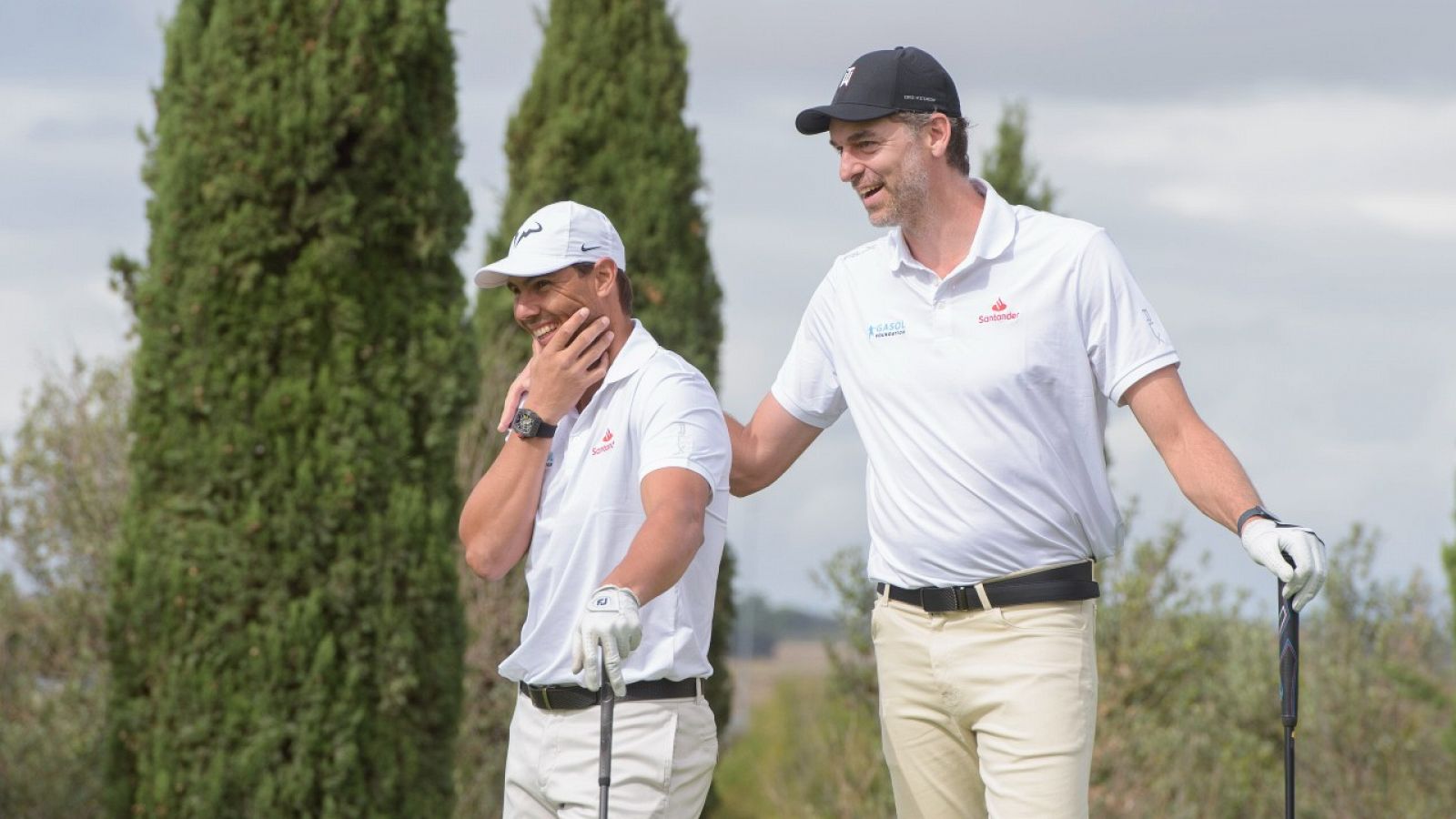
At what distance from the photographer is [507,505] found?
12.9ft

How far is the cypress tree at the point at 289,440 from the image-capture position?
24.7ft

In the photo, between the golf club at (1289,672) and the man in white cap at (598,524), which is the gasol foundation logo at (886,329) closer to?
the man in white cap at (598,524)

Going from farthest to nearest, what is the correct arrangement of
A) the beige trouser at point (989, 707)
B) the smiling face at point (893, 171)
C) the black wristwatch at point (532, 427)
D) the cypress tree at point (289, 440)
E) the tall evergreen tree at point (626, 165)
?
the tall evergreen tree at point (626, 165) < the cypress tree at point (289, 440) < the smiling face at point (893, 171) < the black wristwatch at point (532, 427) < the beige trouser at point (989, 707)

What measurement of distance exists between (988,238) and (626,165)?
844cm

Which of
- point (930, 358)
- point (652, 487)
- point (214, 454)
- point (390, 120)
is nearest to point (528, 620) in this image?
point (652, 487)

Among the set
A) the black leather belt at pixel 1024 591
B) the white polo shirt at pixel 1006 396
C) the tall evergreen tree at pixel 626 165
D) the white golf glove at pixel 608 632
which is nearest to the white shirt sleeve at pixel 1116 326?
the white polo shirt at pixel 1006 396

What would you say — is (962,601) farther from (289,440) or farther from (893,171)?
(289,440)

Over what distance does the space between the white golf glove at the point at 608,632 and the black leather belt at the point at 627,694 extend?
0.67ft

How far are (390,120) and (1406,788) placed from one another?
9.00 m

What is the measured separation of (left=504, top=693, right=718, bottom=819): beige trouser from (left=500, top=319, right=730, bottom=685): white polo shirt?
3.5 inches

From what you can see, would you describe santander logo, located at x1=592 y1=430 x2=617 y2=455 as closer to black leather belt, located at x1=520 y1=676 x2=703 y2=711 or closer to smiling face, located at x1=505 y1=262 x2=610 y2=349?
smiling face, located at x1=505 y1=262 x2=610 y2=349

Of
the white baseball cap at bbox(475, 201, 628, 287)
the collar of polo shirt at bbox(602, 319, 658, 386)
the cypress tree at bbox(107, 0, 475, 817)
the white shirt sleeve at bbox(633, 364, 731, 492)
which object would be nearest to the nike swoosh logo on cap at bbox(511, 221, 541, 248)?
the white baseball cap at bbox(475, 201, 628, 287)

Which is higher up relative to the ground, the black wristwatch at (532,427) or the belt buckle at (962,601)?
the black wristwatch at (532,427)

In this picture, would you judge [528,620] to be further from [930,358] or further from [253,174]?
[253,174]
